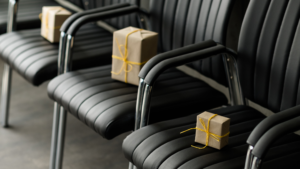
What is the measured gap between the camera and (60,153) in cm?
169

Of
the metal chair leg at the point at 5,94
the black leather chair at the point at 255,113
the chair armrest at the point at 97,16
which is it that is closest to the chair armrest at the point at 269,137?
the black leather chair at the point at 255,113

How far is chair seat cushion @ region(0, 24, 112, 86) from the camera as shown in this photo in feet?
5.52

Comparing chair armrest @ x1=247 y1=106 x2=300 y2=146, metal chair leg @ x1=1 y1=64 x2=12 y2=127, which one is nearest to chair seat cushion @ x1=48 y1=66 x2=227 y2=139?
chair armrest @ x1=247 y1=106 x2=300 y2=146

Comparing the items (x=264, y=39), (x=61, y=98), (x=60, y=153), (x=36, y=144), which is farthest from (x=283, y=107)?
(x=36, y=144)

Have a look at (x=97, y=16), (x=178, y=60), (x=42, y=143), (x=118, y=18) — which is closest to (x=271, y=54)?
(x=178, y=60)

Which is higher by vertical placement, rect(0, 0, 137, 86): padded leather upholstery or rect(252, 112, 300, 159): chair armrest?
rect(252, 112, 300, 159): chair armrest

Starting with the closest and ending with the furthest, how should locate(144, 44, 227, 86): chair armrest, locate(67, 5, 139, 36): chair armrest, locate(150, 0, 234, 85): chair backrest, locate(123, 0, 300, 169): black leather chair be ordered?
locate(123, 0, 300, 169): black leather chair < locate(144, 44, 227, 86): chair armrest < locate(150, 0, 234, 85): chair backrest < locate(67, 5, 139, 36): chair armrest

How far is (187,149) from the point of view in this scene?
→ 44.3 inches

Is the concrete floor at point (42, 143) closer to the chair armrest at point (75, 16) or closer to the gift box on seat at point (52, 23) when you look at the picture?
the gift box on seat at point (52, 23)

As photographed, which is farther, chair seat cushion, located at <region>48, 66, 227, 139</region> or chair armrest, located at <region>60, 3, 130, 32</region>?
chair armrest, located at <region>60, 3, 130, 32</region>

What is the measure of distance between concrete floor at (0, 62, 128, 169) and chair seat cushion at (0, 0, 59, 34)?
483 mm

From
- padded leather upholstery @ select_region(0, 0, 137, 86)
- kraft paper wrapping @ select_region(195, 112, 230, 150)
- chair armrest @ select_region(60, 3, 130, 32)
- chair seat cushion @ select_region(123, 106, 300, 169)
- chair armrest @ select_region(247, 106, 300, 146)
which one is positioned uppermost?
chair armrest @ select_region(247, 106, 300, 146)

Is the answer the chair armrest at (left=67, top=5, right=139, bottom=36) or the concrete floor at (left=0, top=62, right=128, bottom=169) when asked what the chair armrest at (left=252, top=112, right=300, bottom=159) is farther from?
the concrete floor at (left=0, top=62, right=128, bottom=169)

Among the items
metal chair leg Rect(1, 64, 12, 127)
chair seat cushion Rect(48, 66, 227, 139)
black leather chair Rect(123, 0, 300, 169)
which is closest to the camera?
black leather chair Rect(123, 0, 300, 169)
